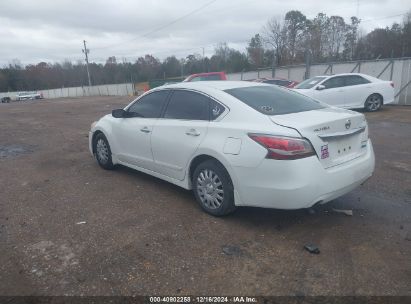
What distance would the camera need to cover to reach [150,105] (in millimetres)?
5094

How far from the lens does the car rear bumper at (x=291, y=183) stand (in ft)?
10.9

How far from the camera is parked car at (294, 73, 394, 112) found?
493 inches

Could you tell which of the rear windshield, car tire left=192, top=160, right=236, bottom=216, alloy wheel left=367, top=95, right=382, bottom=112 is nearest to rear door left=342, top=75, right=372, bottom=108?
alloy wheel left=367, top=95, right=382, bottom=112

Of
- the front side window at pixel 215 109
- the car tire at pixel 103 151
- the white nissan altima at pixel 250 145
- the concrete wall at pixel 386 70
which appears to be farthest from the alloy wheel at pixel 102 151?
→ the concrete wall at pixel 386 70

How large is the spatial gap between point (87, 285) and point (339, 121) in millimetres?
2924

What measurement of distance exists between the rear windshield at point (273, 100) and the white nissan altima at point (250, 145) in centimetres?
1

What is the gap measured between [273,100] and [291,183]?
128cm

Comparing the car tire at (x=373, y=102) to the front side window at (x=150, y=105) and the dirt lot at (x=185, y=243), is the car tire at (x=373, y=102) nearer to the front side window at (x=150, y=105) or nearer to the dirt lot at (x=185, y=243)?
the dirt lot at (x=185, y=243)

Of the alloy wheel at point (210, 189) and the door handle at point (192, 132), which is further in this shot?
the door handle at point (192, 132)

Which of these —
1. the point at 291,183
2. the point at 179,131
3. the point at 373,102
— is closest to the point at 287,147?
the point at 291,183

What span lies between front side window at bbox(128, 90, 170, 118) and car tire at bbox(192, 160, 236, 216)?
1243 millimetres

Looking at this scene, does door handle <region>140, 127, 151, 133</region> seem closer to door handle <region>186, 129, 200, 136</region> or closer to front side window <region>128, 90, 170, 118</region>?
front side window <region>128, 90, 170, 118</region>

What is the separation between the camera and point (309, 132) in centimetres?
342

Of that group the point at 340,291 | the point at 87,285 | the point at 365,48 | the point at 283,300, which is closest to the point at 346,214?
the point at 340,291
